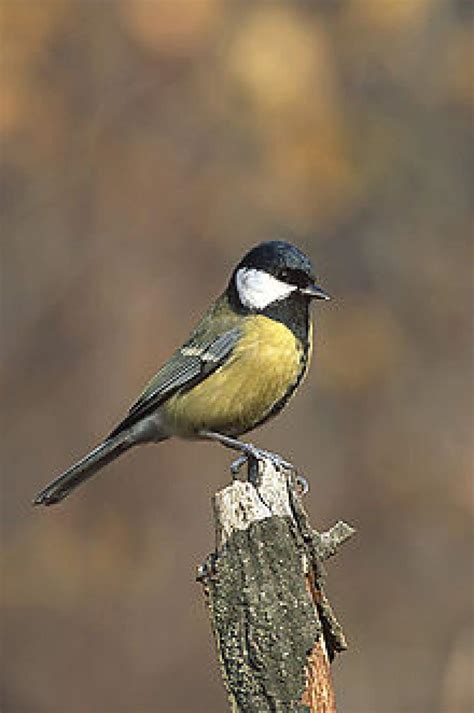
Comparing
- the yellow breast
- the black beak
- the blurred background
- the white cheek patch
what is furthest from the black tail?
the blurred background

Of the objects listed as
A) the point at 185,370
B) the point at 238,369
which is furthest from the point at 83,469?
the point at 238,369

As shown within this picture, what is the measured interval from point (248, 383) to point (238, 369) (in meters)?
0.05

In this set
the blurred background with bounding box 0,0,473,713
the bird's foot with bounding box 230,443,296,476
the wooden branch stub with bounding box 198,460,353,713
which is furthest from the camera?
the blurred background with bounding box 0,0,473,713

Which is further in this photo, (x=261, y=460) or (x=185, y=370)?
(x=185, y=370)

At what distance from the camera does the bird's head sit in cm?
360

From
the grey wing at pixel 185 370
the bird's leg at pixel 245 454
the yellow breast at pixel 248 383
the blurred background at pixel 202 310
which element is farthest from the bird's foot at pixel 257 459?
the blurred background at pixel 202 310

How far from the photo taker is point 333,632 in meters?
2.51

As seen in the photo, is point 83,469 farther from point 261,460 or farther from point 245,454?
point 261,460

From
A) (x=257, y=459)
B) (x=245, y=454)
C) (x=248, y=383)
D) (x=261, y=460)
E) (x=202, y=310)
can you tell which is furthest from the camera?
(x=202, y=310)

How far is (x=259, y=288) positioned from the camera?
12.0 ft

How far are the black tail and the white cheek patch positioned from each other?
1.61 ft

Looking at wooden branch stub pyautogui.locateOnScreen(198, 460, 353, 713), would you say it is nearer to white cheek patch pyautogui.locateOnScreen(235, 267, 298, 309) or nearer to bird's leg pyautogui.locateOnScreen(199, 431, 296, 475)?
bird's leg pyautogui.locateOnScreen(199, 431, 296, 475)

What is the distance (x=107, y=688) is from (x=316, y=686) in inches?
162

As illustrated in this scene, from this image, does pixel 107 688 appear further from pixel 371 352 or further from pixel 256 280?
pixel 256 280
